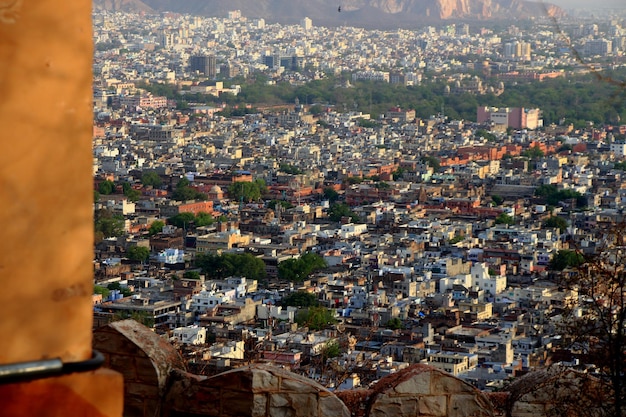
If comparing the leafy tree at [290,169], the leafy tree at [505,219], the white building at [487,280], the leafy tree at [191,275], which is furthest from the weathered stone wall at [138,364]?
the leafy tree at [290,169]

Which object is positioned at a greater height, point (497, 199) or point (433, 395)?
point (433, 395)

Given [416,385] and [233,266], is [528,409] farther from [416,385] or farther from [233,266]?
[233,266]

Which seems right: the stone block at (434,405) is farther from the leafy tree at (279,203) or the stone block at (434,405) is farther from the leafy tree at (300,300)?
the leafy tree at (279,203)

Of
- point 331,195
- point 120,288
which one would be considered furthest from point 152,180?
point 120,288

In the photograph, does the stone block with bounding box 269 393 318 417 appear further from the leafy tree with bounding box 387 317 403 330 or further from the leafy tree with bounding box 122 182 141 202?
the leafy tree with bounding box 122 182 141 202

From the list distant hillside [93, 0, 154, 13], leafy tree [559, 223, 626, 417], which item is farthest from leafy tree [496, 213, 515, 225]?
distant hillside [93, 0, 154, 13]

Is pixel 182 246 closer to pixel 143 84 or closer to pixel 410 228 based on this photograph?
pixel 410 228

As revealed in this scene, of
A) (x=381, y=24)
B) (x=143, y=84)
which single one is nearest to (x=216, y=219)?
(x=143, y=84)
